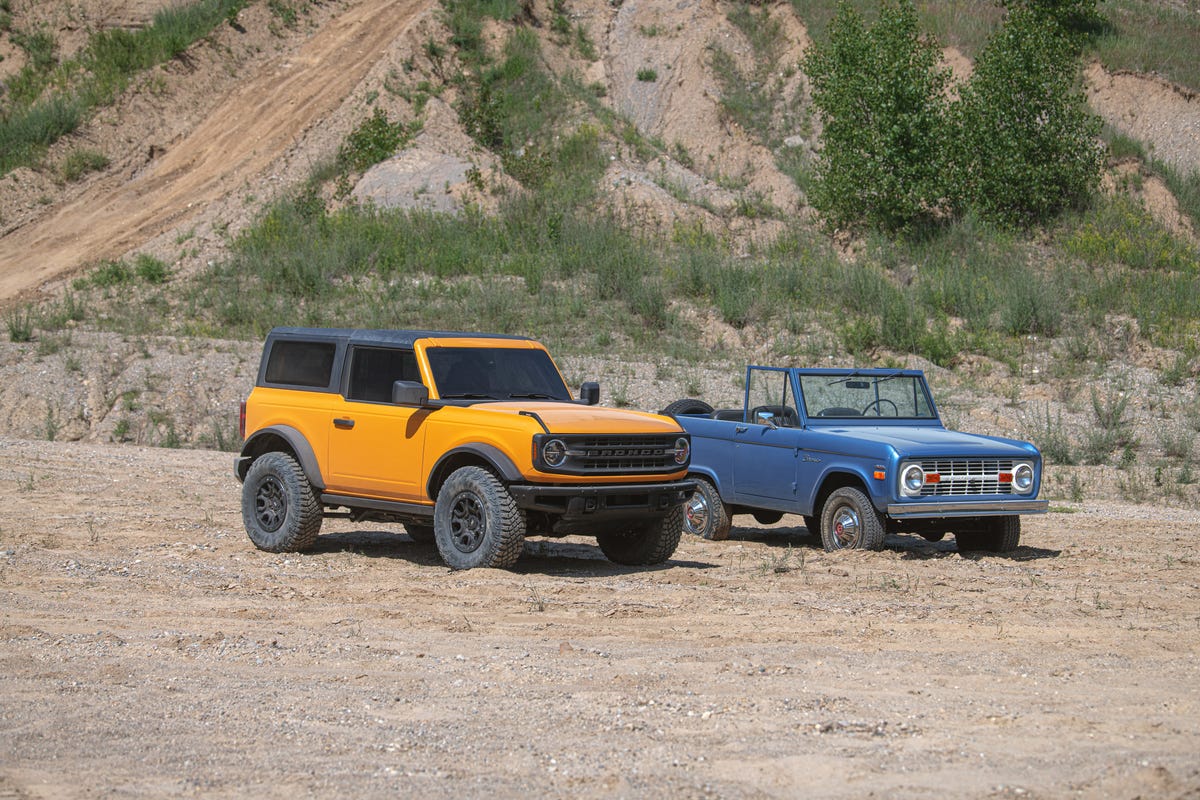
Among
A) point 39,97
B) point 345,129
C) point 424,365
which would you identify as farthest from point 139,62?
point 424,365

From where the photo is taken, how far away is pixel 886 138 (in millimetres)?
→ 34938

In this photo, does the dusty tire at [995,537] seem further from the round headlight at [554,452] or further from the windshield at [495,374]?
the round headlight at [554,452]

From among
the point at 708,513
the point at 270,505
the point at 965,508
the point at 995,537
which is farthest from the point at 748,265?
the point at 270,505

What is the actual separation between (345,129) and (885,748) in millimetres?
34613

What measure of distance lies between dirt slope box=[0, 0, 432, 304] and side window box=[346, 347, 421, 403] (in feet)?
81.2

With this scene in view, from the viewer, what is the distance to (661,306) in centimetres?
2975

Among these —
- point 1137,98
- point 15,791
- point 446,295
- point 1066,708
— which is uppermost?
point 1137,98

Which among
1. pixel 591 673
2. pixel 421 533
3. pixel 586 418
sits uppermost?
pixel 586 418

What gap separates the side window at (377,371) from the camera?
11.3 m

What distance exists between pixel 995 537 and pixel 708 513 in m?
2.75

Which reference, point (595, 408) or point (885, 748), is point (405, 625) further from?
point (885, 748)

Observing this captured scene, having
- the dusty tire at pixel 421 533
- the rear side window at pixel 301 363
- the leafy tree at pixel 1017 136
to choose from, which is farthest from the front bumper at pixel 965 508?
the leafy tree at pixel 1017 136

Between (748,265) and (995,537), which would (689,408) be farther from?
(748,265)

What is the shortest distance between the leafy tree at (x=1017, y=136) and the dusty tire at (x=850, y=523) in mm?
23842
